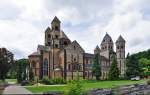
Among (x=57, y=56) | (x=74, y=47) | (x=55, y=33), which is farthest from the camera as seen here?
(x=74, y=47)

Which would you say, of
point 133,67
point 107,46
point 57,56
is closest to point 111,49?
point 107,46

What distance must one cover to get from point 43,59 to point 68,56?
6137 millimetres

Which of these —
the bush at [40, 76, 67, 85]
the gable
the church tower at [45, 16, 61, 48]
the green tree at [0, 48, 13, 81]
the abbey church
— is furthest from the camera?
the church tower at [45, 16, 61, 48]

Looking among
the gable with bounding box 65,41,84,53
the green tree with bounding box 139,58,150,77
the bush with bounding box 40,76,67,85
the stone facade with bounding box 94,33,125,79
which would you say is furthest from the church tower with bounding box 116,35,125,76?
the bush with bounding box 40,76,67,85

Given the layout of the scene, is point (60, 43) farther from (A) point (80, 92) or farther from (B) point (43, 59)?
(A) point (80, 92)

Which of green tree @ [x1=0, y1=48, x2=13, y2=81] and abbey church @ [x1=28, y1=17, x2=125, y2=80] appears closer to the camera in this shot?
green tree @ [x1=0, y1=48, x2=13, y2=81]

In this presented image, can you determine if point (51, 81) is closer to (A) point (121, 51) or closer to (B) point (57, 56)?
(B) point (57, 56)

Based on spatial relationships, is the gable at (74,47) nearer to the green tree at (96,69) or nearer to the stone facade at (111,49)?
the green tree at (96,69)

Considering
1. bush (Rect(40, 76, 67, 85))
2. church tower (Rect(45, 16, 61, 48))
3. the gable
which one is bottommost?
bush (Rect(40, 76, 67, 85))

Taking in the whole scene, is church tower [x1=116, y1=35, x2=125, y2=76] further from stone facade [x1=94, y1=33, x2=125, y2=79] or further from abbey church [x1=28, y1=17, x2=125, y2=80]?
abbey church [x1=28, y1=17, x2=125, y2=80]

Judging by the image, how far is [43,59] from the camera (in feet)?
294

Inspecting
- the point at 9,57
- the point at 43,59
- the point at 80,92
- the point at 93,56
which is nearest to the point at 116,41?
the point at 93,56

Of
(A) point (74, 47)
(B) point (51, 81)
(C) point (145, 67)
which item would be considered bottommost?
(B) point (51, 81)

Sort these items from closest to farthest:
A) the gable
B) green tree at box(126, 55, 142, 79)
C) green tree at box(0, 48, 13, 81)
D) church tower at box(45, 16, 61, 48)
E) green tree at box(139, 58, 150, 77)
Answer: green tree at box(0, 48, 13, 81)
green tree at box(139, 58, 150, 77)
the gable
church tower at box(45, 16, 61, 48)
green tree at box(126, 55, 142, 79)
